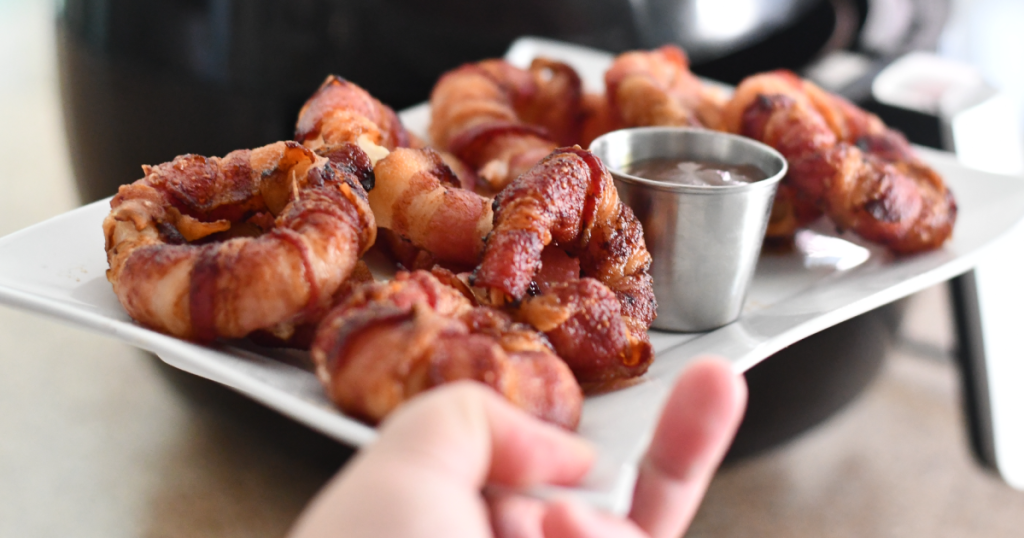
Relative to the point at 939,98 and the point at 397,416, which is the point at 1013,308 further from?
the point at 397,416

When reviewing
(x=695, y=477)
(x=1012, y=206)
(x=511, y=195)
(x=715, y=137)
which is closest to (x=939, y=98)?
(x=1012, y=206)

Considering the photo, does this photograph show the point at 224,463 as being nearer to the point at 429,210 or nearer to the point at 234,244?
the point at 234,244

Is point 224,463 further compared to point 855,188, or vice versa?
point 855,188

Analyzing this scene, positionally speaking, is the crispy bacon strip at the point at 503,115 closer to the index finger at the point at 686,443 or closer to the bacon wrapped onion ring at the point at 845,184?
the bacon wrapped onion ring at the point at 845,184

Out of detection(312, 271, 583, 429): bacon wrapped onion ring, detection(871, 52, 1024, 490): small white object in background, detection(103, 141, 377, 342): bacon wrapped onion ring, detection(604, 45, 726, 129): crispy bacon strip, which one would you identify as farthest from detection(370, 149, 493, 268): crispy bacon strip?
detection(871, 52, 1024, 490): small white object in background

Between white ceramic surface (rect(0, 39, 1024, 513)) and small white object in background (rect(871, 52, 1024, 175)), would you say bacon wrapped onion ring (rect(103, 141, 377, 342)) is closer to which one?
white ceramic surface (rect(0, 39, 1024, 513))

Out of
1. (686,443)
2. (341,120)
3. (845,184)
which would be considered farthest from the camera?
(845,184)

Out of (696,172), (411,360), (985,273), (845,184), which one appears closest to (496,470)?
(411,360)

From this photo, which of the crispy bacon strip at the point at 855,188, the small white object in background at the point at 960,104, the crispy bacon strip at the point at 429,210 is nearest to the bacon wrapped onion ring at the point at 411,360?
the crispy bacon strip at the point at 429,210
